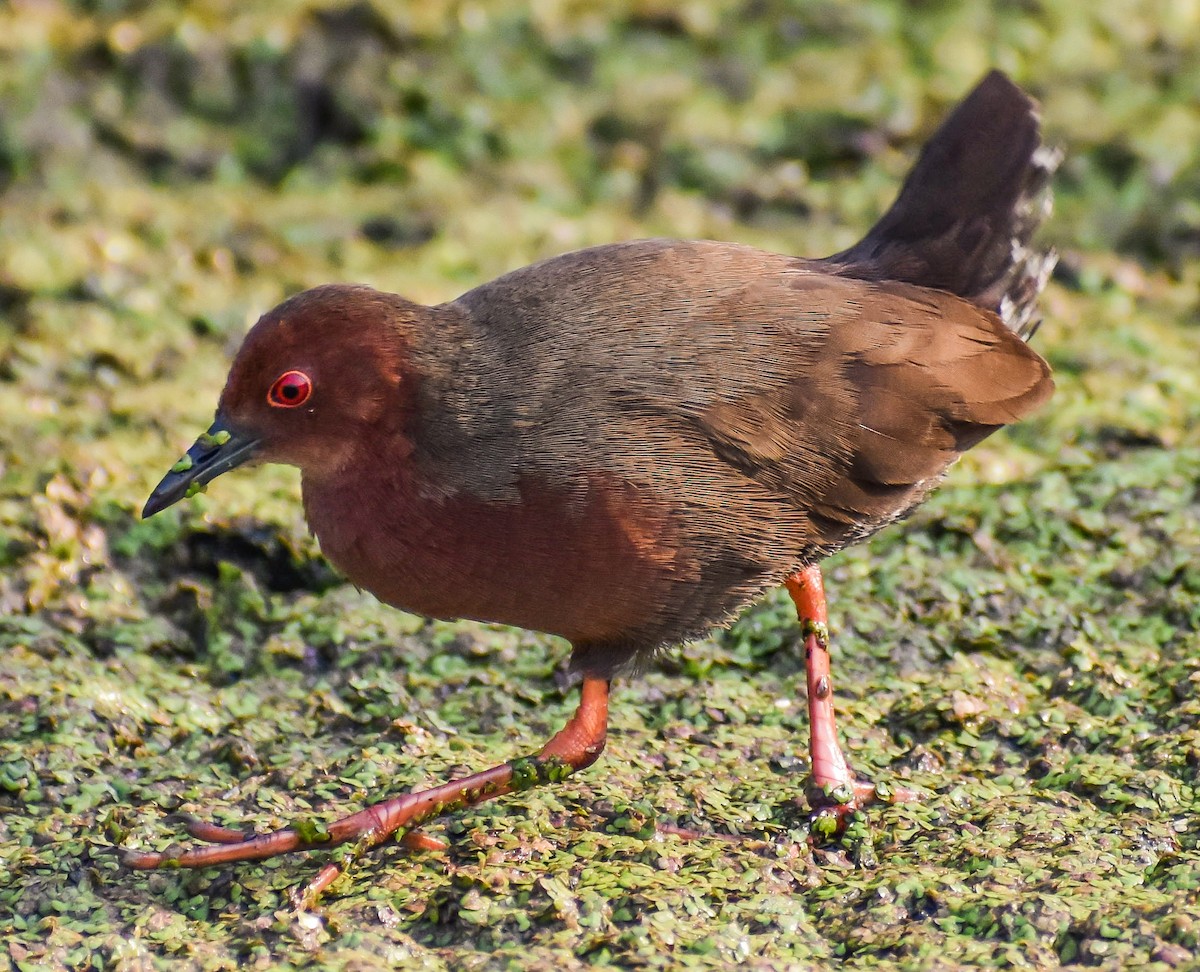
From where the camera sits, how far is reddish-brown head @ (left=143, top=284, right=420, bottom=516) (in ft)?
13.1

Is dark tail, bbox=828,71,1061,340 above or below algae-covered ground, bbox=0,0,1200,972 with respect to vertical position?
above

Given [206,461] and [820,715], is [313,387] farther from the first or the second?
[820,715]

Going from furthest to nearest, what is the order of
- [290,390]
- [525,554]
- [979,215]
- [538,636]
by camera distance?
1. [538,636]
2. [979,215]
3. [290,390]
4. [525,554]

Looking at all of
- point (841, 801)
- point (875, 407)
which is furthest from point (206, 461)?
point (841, 801)

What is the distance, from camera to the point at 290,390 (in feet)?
13.1

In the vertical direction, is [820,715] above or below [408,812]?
above

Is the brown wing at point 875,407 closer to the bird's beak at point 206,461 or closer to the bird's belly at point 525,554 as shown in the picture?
the bird's belly at point 525,554

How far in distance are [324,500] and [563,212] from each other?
379 centimetres

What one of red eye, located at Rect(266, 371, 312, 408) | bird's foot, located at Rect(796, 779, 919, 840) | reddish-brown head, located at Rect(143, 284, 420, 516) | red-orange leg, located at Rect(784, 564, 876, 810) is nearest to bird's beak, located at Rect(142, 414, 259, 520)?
reddish-brown head, located at Rect(143, 284, 420, 516)

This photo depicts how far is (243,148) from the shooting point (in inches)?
314

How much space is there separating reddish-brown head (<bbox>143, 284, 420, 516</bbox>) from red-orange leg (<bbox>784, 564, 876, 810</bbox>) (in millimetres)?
1200

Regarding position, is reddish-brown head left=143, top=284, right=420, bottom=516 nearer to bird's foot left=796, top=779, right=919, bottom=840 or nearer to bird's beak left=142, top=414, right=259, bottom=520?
bird's beak left=142, top=414, right=259, bottom=520

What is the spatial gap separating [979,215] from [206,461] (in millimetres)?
2234

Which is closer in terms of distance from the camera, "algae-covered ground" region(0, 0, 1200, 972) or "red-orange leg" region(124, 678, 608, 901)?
"algae-covered ground" region(0, 0, 1200, 972)
